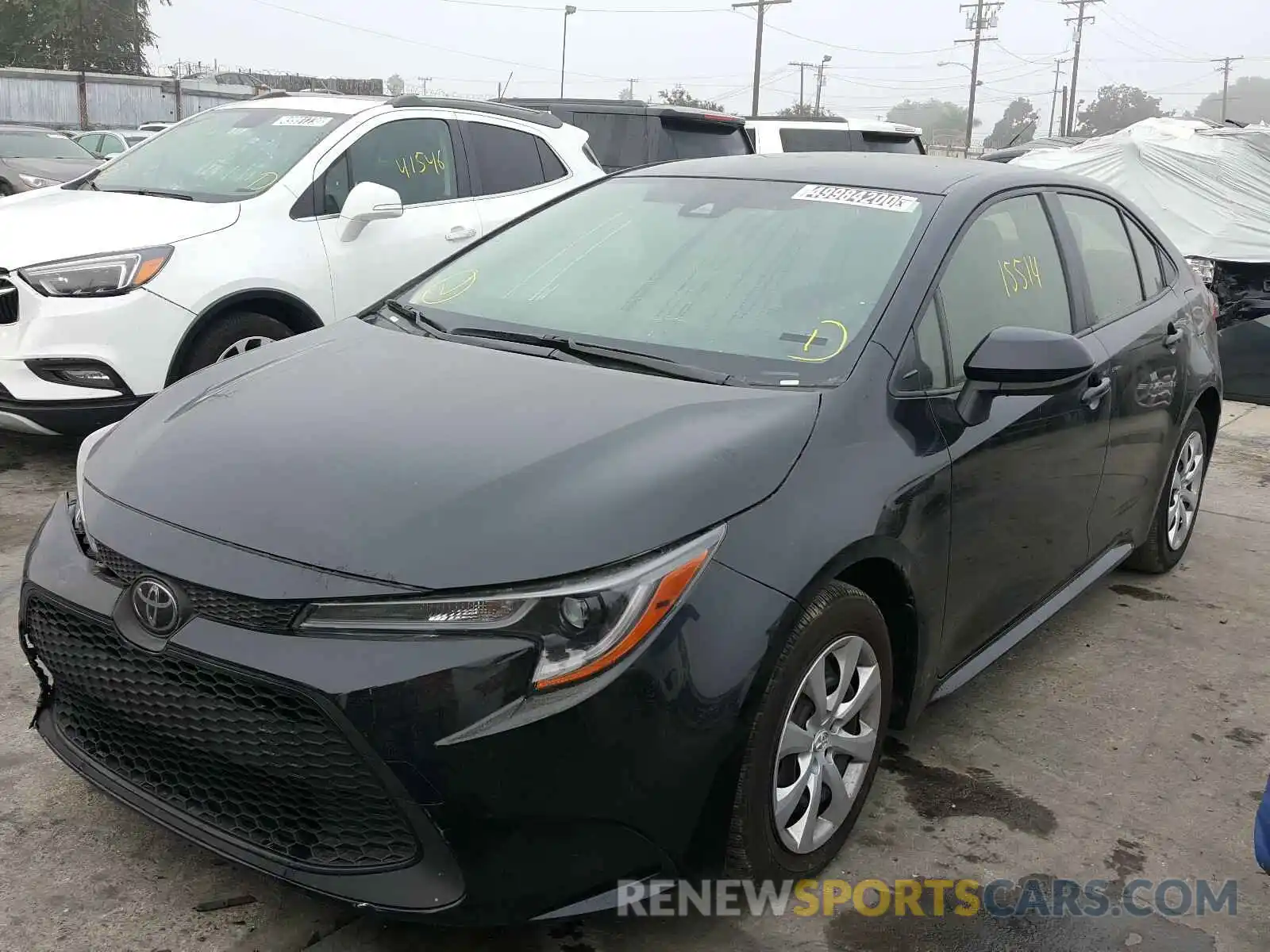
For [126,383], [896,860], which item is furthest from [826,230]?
[126,383]

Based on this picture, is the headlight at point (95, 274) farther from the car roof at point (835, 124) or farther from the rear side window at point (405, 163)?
the car roof at point (835, 124)

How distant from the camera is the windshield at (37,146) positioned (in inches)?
659

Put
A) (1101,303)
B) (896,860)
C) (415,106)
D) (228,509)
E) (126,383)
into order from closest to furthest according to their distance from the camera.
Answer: (228,509), (896,860), (1101,303), (126,383), (415,106)

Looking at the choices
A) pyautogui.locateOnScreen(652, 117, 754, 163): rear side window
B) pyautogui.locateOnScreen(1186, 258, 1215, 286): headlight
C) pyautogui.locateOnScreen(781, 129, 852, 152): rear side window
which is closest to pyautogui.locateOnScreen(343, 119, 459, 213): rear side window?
pyautogui.locateOnScreen(652, 117, 754, 163): rear side window

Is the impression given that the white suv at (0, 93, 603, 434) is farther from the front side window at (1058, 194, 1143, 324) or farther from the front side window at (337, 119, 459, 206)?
the front side window at (1058, 194, 1143, 324)

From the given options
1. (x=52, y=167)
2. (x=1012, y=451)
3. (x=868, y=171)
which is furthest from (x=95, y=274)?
(x=52, y=167)

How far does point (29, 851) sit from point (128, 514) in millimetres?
848

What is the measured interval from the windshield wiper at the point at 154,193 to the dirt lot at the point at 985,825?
2082mm

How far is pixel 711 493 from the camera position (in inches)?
88.9

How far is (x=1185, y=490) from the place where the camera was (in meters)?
4.75

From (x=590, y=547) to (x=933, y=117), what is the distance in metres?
156

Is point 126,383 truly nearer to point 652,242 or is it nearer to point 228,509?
point 652,242

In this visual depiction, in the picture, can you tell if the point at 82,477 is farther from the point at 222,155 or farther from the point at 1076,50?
the point at 1076,50

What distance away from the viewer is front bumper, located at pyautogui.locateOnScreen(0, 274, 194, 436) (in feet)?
15.9
